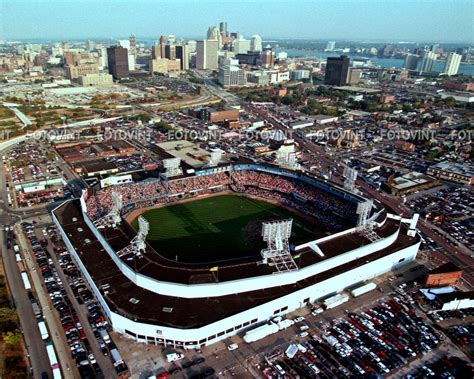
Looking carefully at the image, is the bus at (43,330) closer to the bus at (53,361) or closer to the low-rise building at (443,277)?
the bus at (53,361)

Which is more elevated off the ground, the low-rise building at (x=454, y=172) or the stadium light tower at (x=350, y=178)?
the stadium light tower at (x=350, y=178)

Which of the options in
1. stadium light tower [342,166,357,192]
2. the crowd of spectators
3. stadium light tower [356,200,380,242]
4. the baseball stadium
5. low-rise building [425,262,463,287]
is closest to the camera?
the baseball stadium

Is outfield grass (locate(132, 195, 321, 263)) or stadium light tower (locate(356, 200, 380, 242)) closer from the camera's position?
stadium light tower (locate(356, 200, 380, 242))

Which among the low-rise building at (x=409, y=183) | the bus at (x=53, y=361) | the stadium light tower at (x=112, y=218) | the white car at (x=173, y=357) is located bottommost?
the bus at (x=53, y=361)

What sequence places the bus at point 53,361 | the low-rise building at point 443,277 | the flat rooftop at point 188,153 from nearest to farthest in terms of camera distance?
the bus at point 53,361, the low-rise building at point 443,277, the flat rooftop at point 188,153

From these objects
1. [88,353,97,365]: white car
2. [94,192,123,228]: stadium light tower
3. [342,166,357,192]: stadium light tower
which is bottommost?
[88,353,97,365]: white car

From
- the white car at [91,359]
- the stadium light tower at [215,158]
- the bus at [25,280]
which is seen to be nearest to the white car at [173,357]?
the white car at [91,359]

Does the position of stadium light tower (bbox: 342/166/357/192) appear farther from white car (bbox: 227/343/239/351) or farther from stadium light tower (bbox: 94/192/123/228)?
stadium light tower (bbox: 94/192/123/228)

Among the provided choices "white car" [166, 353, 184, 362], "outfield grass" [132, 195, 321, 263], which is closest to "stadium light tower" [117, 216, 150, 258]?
"outfield grass" [132, 195, 321, 263]
